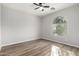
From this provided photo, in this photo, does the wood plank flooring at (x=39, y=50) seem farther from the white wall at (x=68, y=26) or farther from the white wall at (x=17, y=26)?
the white wall at (x=17, y=26)

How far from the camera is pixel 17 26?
10.6 feet

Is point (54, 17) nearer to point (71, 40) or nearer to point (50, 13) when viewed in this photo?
point (50, 13)

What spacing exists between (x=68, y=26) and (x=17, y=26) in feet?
7.60

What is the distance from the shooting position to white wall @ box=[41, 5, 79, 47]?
2574mm

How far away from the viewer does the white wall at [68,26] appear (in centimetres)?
257

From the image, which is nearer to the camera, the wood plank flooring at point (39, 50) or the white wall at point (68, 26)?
the wood plank flooring at point (39, 50)

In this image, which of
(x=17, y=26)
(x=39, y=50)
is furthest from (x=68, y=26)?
(x=17, y=26)

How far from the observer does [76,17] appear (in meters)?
2.53

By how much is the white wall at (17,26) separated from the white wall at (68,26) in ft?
1.30

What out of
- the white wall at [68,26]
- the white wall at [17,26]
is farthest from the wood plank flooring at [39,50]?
the white wall at [17,26]

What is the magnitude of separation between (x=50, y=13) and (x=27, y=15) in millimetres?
1330

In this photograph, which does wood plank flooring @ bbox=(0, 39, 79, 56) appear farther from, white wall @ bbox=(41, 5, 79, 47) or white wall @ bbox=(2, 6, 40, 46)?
white wall @ bbox=(2, 6, 40, 46)

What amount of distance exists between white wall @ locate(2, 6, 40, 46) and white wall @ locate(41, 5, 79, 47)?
0.40 meters

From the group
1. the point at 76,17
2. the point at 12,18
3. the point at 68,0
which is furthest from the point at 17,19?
the point at 68,0
